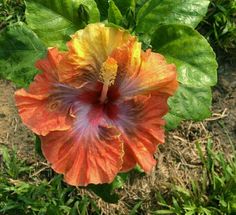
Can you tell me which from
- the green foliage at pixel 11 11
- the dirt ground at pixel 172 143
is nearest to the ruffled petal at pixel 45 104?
the dirt ground at pixel 172 143

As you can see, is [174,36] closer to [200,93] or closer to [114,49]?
[200,93]

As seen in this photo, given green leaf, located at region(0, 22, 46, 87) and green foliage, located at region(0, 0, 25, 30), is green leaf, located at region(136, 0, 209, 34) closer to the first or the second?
green leaf, located at region(0, 22, 46, 87)

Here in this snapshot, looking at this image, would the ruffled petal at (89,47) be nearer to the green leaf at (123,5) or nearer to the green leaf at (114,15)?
the green leaf at (114,15)

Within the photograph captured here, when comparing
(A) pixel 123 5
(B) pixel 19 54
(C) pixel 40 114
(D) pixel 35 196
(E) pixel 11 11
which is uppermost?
(A) pixel 123 5

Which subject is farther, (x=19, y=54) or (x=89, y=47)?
Answer: (x=19, y=54)

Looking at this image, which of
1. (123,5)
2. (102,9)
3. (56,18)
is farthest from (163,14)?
(56,18)

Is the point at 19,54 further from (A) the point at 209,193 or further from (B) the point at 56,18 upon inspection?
(A) the point at 209,193

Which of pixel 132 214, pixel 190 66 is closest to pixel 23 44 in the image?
pixel 190 66
